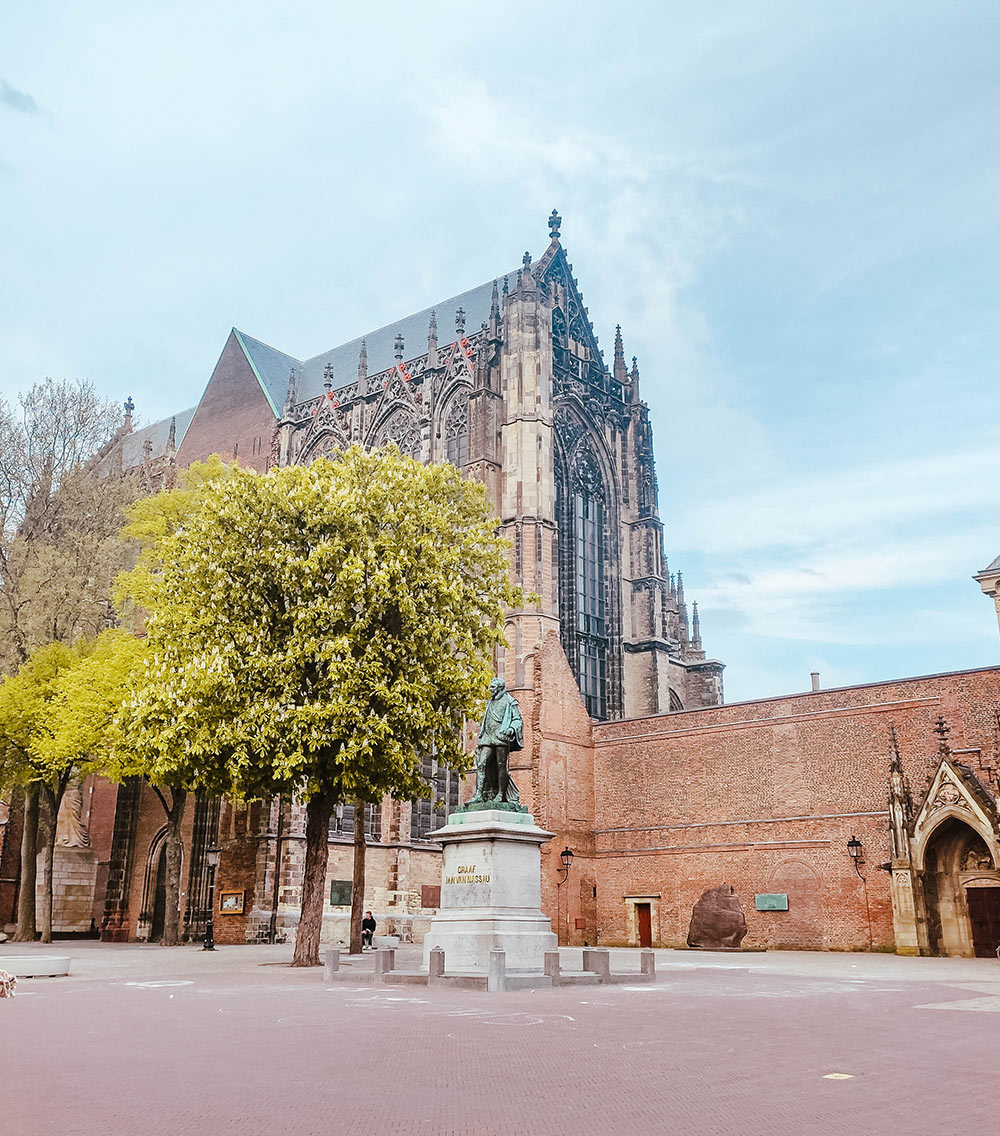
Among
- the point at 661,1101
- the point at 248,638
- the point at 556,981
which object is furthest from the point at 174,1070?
the point at 248,638

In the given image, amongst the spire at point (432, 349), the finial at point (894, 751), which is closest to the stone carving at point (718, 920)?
the finial at point (894, 751)

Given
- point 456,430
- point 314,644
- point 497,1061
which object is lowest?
point 497,1061

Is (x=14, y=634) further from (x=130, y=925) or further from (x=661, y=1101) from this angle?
(x=661, y=1101)

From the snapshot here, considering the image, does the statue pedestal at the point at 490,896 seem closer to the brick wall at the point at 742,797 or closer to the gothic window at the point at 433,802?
the brick wall at the point at 742,797

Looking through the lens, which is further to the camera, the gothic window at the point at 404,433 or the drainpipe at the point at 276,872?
the gothic window at the point at 404,433

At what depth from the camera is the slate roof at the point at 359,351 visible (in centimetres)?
5066

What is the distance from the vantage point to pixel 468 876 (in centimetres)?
1656

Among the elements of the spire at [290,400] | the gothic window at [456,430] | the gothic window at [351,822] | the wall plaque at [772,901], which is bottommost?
the wall plaque at [772,901]

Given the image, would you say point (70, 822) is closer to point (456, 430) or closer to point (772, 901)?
point (456, 430)

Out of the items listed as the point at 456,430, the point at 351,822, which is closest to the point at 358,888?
the point at 351,822

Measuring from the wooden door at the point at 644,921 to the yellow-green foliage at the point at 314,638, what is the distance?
1395 cm

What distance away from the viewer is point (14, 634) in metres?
29.3

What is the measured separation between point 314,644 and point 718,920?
1713 cm

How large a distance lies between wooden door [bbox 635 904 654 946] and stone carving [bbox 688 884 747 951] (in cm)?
197
